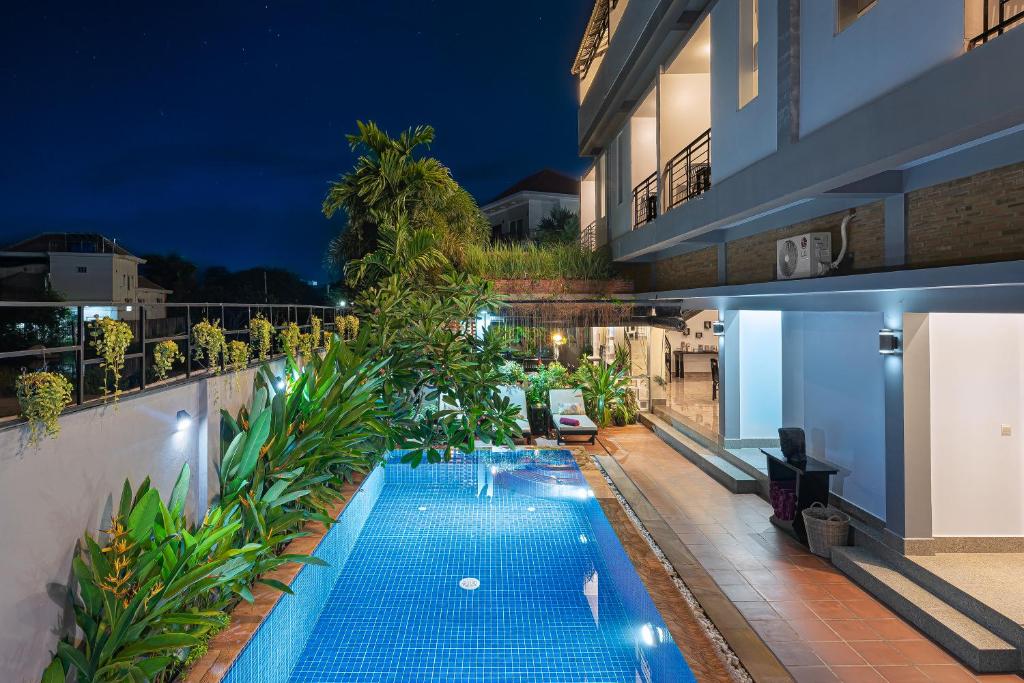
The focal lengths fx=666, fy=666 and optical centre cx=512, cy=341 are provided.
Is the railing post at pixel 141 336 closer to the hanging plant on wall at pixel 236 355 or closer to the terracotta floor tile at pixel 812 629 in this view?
the hanging plant on wall at pixel 236 355

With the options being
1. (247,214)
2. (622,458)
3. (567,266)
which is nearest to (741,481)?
(622,458)

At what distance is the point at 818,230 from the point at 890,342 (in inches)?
78.6

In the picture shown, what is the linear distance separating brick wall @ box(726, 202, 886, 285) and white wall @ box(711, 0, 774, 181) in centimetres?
102

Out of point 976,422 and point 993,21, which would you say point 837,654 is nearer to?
point 976,422

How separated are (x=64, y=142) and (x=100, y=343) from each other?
7149 cm

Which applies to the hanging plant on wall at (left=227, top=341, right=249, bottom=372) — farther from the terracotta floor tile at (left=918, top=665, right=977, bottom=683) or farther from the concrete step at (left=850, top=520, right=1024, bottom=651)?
the concrete step at (left=850, top=520, right=1024, bottom=651)

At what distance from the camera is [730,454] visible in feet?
31.8

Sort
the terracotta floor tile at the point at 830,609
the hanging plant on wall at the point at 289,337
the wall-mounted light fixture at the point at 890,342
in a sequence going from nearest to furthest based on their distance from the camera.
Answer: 1. the terracotta floor tile at the point at 830,609
2. the wall-mounted light fixture at the point at 890,342
3. the hanging plant on wall at the point at 289,337

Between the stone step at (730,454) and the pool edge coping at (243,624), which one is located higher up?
the stone step at (730,454)

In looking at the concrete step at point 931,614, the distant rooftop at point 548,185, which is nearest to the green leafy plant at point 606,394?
the concrete step at point 931,614

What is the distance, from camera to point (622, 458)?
1052 cm

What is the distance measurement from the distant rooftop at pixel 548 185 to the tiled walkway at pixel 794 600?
104 ft

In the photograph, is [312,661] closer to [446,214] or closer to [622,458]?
[622,458]

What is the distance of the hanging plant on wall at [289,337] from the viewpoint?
24.2 feet
